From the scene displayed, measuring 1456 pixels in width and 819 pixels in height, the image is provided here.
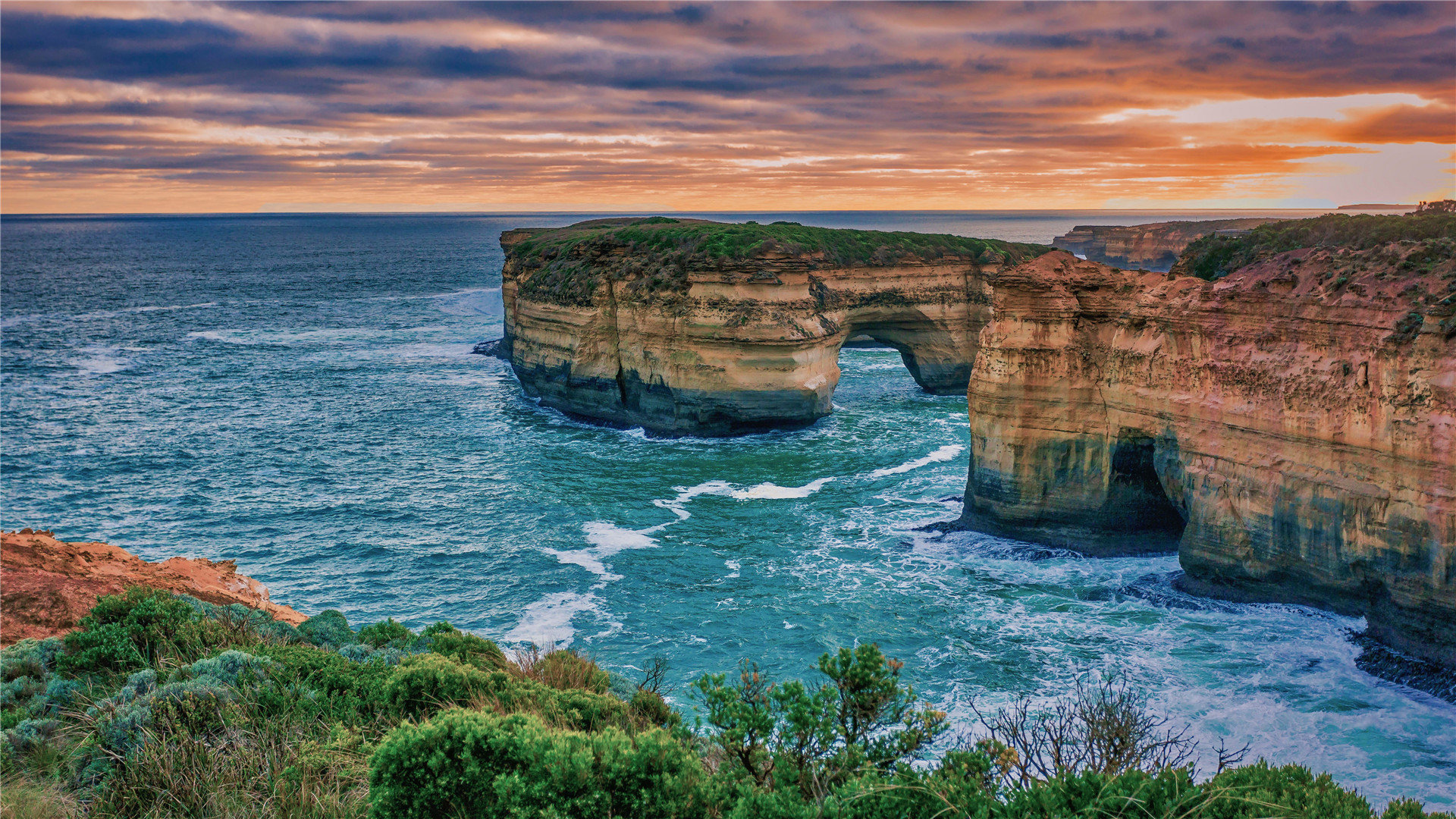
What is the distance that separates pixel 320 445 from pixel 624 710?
3451 cm

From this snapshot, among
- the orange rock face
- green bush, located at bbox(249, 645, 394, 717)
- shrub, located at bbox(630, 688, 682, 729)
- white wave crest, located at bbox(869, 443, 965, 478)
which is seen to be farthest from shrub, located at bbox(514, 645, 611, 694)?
white wave crest, located at bbox(869, 443, 965, 478)

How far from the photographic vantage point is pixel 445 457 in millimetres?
39938

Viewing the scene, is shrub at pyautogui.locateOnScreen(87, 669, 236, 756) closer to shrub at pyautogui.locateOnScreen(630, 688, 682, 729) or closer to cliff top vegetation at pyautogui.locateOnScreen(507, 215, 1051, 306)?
shrub at pyautogui.locateOnScreen(630, 688, 682, 729)

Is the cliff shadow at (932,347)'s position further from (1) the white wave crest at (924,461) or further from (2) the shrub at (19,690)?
(2) the shrub at (19,690)

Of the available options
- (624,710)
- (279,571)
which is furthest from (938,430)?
(624,710)

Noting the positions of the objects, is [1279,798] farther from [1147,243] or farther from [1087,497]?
[1147,243]

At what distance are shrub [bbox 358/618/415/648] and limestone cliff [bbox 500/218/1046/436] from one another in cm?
2714

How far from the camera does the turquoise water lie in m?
19.6

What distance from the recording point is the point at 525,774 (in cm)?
891

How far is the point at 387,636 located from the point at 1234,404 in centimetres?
2006

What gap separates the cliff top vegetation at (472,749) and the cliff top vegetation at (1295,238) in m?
18.9

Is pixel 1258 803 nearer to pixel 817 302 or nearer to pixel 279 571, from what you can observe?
pixel 279 571

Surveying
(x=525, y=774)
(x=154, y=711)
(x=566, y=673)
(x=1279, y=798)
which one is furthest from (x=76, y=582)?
(x=1279, y=798)

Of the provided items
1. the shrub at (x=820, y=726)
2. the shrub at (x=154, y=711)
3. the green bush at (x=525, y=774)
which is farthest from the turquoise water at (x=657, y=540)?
the green bush at (x=525, y=774)
